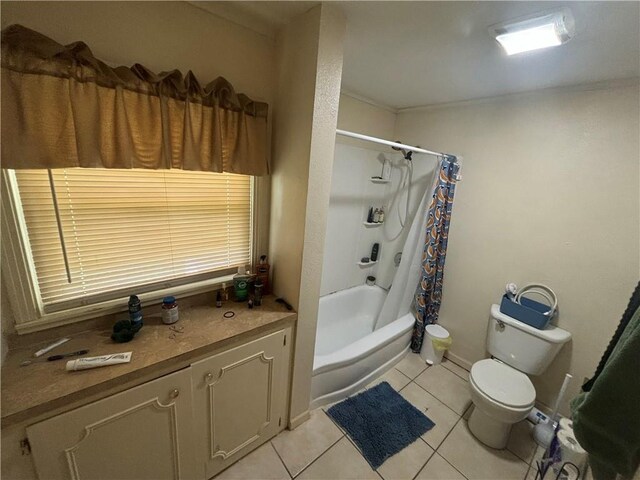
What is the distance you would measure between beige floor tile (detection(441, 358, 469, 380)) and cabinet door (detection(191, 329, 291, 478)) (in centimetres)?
162

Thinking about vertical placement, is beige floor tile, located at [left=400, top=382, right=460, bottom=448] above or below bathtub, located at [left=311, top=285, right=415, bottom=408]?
below

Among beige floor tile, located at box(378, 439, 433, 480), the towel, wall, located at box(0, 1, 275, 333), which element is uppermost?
wall, located at box(0, 1, 275, 333)

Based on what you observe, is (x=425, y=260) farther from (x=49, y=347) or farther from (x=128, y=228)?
(x=49, y=347)

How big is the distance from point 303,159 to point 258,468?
1.73m

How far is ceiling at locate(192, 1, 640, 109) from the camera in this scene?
3.46 feet

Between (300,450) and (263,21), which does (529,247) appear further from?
(263,21)

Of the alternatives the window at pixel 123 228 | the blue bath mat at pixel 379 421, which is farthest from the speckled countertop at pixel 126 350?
the blue bath mat at pixel 379 421

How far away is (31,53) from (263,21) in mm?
961

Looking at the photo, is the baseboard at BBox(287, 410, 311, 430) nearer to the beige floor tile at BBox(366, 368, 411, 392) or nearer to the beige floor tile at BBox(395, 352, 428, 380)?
the beige floor tile at BBox(366, 368, 411, 392)

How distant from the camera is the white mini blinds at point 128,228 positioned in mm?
1041

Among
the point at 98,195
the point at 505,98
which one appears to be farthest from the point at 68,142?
the point at 505,98

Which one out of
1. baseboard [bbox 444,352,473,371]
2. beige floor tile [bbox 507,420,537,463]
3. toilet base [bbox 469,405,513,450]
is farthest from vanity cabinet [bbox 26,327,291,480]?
baseboard [bbox 444,352,473,371]

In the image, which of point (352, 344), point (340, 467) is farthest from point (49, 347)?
point (352, 344)

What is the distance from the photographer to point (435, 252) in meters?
2.25
